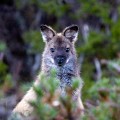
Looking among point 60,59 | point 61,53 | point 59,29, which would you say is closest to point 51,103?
point 60,59

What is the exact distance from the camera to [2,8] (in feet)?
76.0

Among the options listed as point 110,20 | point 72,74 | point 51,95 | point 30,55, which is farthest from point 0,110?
point 30,55

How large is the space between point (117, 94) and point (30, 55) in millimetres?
17574

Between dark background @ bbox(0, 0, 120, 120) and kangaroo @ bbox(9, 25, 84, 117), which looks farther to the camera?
dark background @ bbox(0, 0, 120, 120)

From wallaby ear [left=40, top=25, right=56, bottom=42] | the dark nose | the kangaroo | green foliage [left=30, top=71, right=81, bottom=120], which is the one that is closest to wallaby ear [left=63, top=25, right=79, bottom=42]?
the kangaroo

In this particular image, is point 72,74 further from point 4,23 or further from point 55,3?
point 4,23

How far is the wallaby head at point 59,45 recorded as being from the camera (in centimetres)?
1055

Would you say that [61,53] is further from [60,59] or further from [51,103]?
[51,103]

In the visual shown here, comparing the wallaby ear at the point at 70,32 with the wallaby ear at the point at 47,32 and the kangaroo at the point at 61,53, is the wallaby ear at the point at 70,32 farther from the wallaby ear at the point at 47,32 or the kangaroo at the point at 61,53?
the wallaby ear at the point at 47,32

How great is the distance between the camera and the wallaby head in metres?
10.6

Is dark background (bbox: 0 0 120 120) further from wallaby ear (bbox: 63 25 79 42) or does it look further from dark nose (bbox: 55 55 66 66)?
dark nose (bbox: 55 55 66 66)

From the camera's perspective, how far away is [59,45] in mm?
10844

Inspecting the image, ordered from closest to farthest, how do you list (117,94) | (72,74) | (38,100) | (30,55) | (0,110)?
(38,100) < (117,94) < (0,110) < (72,74) < (30,55)

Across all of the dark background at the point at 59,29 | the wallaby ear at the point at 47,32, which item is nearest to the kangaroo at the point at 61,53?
the wallaby ear at the point at 47,32
